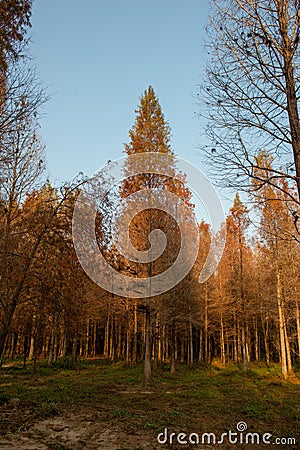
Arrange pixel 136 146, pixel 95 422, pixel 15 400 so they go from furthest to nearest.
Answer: pixel 136 146 < pixel 15 400 < pixel 95 422

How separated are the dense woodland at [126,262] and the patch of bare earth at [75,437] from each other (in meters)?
1.65

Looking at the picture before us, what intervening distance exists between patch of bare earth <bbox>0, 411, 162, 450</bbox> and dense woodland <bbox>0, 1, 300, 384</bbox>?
165 centimetres

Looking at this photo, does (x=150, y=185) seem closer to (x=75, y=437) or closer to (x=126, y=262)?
(x=126, y=262)

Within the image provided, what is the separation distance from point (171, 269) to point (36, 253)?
451 inches

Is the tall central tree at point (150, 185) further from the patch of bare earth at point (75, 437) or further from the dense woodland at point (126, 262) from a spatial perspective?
the patch of bare earth at point (75, 437)

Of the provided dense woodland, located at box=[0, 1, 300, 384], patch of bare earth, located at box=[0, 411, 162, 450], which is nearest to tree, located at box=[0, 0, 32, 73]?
dense woodland, located at box=[0, 1, 300, 384]

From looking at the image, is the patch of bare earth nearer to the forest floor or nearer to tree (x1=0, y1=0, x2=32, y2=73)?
Result: the forest floor

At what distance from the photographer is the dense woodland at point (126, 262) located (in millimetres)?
6449

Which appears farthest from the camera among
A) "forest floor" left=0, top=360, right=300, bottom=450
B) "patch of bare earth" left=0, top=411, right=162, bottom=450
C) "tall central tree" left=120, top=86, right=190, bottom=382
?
"tall central tree" left=120, top=86, right=190, bottom=382

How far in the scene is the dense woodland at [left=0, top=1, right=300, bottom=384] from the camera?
21.2ft

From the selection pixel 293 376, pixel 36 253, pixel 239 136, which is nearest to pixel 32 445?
pixel 36 253

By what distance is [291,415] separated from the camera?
8438mm

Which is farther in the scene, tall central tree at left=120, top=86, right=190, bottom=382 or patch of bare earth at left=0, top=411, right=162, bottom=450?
tall central tree at left=120, top=86, right=190, bottom=382

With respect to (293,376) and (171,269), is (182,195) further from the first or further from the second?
(293,376)
